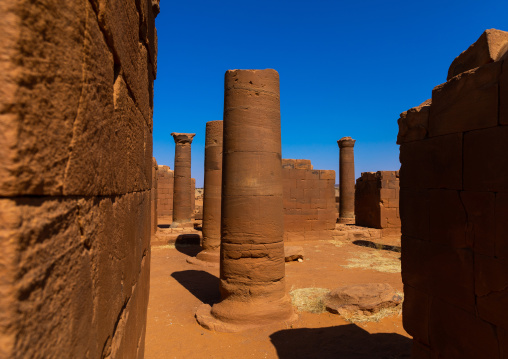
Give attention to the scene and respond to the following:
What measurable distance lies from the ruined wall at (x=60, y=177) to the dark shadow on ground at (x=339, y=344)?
158 inches

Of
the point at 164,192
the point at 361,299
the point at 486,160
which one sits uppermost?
the point at 486,160

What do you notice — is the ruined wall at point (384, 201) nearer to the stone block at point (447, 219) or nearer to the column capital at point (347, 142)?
the column capital at point (347, 142)

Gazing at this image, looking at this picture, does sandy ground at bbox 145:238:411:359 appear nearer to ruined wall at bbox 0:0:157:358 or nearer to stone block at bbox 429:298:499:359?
stone block at bbox 429:298:499:359

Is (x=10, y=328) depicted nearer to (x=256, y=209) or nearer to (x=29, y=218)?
(x=29, y=218)

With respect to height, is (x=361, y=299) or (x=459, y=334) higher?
(x=459, y=334)

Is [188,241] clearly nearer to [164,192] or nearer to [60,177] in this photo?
[164,192]

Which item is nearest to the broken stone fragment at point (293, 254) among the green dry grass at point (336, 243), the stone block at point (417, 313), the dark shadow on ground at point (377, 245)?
the green dry grass at point (336, 243)

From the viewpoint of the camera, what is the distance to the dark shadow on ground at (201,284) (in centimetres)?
763

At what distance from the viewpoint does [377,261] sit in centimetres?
1130

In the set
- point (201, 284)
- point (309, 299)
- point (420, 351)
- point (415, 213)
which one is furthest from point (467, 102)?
point (201, 284)

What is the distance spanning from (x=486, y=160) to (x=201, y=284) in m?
7.33

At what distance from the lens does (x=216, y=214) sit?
11438mm

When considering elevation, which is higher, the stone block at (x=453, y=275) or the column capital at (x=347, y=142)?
the column capital at (x=347, y=142)

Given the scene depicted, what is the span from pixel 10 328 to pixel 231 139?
5.83 m
